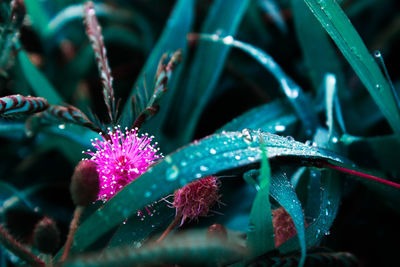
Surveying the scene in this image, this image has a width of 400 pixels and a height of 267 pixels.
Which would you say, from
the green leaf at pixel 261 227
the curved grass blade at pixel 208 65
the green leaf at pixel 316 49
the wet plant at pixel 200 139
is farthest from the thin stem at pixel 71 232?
the green leaf at pixel 316 49

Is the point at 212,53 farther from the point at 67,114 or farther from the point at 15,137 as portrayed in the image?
the point at 15,137

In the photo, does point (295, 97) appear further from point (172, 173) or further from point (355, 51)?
point (172, 173)

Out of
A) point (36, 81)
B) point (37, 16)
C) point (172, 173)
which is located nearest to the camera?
point (172, 173)

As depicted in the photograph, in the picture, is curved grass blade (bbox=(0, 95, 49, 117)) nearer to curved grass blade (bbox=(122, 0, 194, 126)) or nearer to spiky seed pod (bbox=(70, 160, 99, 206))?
spiky seed pod (bbox=(70, 160, 99, 206))

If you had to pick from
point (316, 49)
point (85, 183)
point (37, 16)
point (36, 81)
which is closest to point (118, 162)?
point (85, 183)

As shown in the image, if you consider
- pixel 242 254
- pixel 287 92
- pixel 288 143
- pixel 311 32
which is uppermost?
pixel 311 32

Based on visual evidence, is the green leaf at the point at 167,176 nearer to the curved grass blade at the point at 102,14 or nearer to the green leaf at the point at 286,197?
the green leaf at the point at 286,197

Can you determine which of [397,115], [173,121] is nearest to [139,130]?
[173,121]

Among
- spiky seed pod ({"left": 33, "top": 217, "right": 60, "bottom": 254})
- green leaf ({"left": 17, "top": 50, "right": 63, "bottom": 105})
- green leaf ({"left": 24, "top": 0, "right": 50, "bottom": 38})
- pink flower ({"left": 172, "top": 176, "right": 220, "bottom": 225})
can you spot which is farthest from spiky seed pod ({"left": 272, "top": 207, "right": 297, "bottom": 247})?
green leaf ({"left": 24, "top": 0, "right": 50, "bottom": 38})
